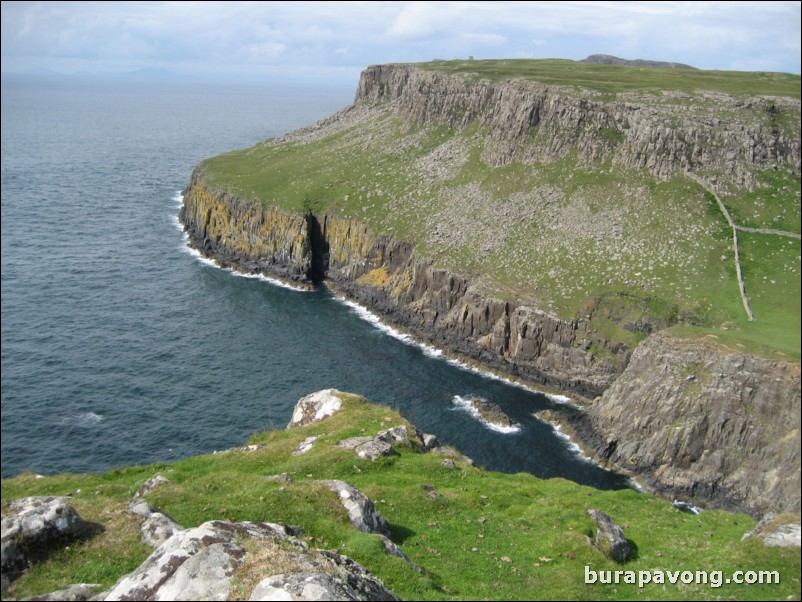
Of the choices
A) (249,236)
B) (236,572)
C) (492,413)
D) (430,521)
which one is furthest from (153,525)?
(249,236)

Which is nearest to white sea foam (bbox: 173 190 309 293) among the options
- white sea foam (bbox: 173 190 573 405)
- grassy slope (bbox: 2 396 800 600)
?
white sea foam (bbox: 173 190 573 405)

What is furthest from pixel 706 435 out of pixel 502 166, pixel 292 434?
pixel 502 166

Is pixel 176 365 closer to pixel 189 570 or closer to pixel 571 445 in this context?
pixel 571 445

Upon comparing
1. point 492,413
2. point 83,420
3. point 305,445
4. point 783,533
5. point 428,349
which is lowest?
point 492,413

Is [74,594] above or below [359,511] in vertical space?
above

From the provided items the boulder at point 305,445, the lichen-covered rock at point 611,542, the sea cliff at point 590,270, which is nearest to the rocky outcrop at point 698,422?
the sea cliff at point 590,270

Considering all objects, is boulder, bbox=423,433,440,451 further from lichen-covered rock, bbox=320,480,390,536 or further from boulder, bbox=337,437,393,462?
lichen-covered rock, bbox=320,480,390,536
